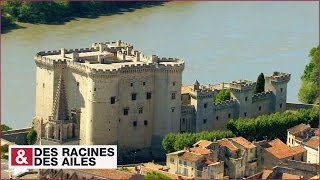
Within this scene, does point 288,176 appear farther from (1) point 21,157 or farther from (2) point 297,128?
(1) point 21,157

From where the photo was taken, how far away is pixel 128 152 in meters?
34.2

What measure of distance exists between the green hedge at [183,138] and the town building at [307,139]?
1.93m

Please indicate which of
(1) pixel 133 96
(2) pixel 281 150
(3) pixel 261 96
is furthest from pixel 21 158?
(3) pixel 261 96

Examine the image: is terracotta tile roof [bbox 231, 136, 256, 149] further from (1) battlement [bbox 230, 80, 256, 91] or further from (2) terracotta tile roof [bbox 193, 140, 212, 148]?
(1) battlement [bbox 230, 80, 256, 91]

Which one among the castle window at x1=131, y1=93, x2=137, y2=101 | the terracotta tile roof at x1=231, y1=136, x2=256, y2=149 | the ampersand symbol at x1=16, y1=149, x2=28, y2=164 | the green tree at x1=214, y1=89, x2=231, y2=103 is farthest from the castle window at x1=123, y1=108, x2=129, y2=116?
the ampersand symbol at x1=16, y1=149, x2=28, y2=164

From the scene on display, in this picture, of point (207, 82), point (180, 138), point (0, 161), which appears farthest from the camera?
point (207, 82)

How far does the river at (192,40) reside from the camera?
43562 millimetres

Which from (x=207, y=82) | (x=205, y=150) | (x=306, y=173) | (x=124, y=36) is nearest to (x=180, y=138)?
(x=205, y=150)

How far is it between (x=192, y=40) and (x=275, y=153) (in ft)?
74.0

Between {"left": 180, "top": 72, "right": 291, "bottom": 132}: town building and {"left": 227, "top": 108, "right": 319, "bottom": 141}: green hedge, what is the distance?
0.96 m

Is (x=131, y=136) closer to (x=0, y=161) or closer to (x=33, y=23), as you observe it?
(x=0, y=161)

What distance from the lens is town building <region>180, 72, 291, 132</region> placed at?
35062mm

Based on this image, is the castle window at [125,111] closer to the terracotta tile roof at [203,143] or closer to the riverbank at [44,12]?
the terracotta tile roof at [203,143]

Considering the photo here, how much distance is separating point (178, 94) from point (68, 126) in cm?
338
